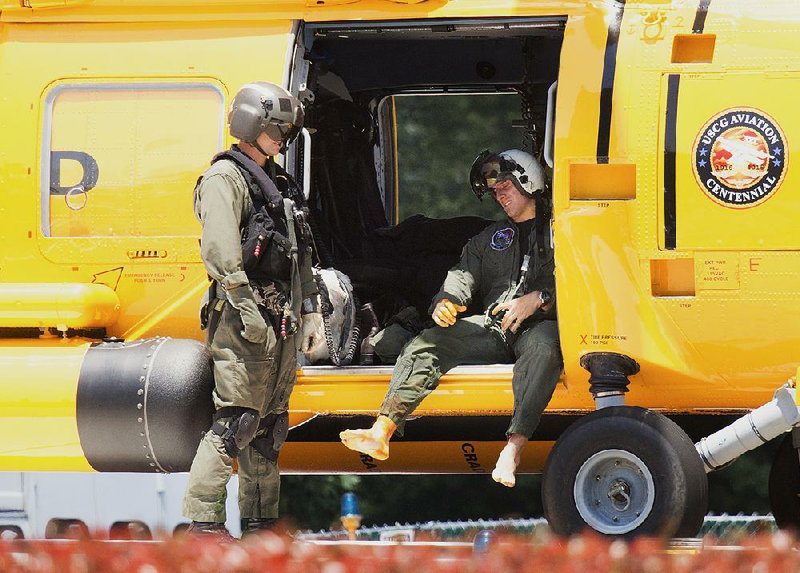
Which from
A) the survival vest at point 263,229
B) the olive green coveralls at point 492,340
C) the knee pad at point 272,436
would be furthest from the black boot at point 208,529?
the survival vest at point 263,229

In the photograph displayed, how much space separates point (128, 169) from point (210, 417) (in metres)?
1.38

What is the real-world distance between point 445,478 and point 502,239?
27.6 feet

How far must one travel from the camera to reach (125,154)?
741cm

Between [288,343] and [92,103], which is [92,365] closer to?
[288,343]

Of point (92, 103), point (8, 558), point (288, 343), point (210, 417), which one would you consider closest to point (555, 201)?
point (288, 343)

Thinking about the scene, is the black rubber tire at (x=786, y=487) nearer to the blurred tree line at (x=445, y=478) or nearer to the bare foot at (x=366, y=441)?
the bare foot at (x=366, y=441)

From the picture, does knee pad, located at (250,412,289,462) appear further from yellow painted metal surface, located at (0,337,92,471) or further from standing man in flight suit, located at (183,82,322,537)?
yellow painted metal surface, located at (0,337,92,471)

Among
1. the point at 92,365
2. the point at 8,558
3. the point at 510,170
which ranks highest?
the point at 510,170

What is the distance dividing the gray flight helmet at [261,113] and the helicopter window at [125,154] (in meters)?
0.57

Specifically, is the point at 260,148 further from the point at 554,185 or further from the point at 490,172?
the point at 554,185

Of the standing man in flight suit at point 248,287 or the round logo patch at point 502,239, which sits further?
the round logo patch at point 502,239

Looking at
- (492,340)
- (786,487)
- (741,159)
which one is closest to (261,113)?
(492,340)

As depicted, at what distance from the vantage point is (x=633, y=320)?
6.77m

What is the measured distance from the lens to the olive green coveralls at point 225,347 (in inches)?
256
